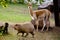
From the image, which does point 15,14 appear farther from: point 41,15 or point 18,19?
point 41,15

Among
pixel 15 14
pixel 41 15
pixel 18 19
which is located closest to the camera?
pixel 41 15

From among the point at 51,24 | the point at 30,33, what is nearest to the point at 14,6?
the point at 51,24

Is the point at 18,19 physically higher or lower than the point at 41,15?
lower

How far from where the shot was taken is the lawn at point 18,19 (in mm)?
4266

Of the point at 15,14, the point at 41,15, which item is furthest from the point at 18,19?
the point at 41,15

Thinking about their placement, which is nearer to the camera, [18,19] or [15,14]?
[18,19]

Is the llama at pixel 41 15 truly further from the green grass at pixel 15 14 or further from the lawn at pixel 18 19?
the green grass at pixel 15 14

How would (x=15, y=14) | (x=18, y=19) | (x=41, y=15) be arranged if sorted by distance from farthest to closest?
(x=15, y=14) < (x=18, y=19) < (x=41, y=15)

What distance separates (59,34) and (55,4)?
97 centimetres

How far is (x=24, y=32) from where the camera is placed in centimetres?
417

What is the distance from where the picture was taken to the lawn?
168 inches

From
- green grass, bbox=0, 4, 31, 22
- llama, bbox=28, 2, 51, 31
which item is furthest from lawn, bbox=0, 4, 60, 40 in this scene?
llama, bbox=28, 2, 51, 31

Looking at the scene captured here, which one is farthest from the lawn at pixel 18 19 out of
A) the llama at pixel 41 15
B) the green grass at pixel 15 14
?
the llama at pixel 41 15

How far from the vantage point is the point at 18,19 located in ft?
17.9
